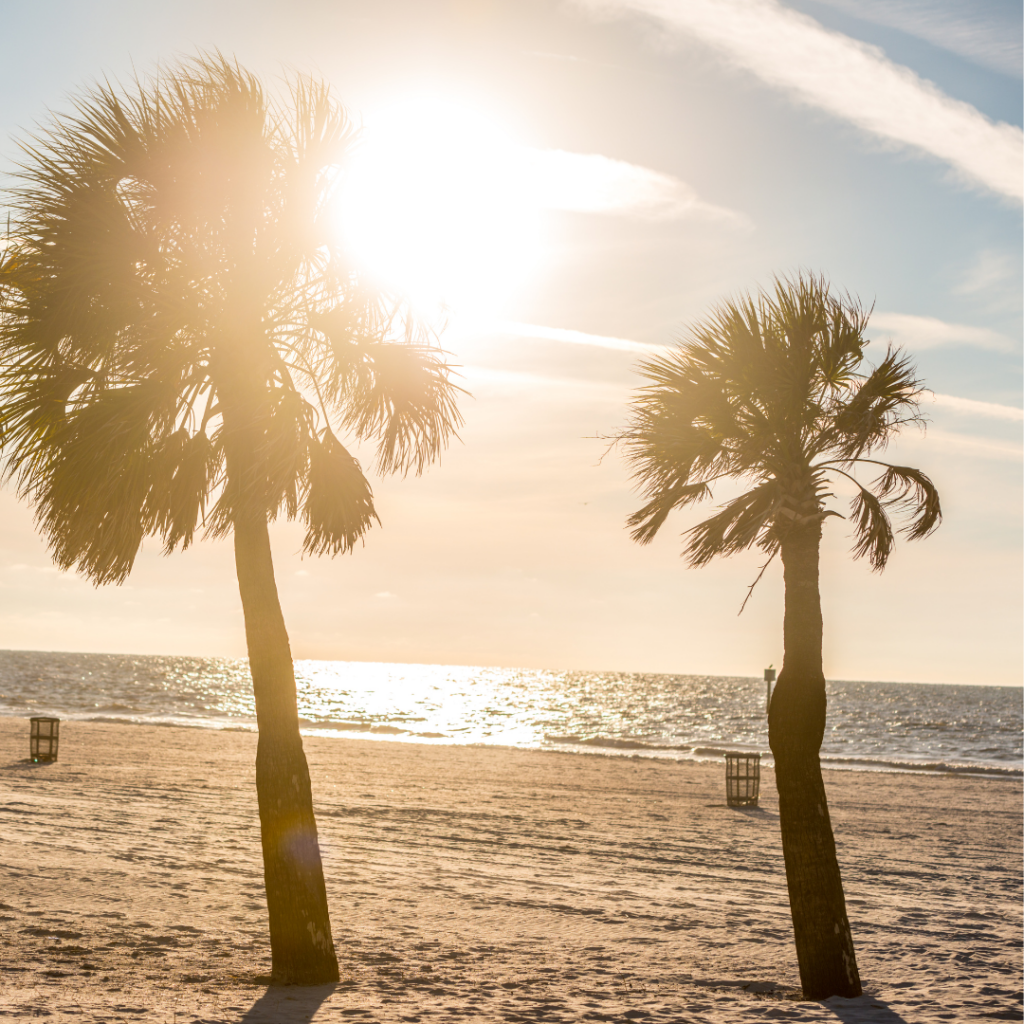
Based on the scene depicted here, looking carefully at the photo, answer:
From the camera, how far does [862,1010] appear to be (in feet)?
27.3

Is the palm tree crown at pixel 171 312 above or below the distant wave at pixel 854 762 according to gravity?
above

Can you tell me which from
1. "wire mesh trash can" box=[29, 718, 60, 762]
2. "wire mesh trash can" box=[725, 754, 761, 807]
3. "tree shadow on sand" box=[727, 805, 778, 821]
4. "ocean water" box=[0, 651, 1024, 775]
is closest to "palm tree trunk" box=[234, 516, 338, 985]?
"tree shadow on sand" box=[727, 805, 778, 821]

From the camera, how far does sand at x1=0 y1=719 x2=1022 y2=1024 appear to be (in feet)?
27.0

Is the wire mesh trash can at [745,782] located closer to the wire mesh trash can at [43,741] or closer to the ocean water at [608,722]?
the wire mesh trash can at [43,741]

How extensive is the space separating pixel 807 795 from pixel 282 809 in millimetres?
5024

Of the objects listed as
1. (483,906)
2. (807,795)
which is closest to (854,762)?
(483,906)

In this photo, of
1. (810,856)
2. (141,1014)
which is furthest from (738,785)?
(141,1014)

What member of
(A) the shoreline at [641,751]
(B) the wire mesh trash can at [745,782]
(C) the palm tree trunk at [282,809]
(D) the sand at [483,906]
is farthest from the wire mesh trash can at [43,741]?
(C) the palm tree trunk at [282,809]

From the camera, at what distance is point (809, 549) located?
A: 9.05m

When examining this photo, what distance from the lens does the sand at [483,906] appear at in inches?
324

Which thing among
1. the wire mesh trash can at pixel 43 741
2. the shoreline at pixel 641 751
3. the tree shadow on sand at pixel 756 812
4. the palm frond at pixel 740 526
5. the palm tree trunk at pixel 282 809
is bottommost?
the shoreline at pixel 641 751

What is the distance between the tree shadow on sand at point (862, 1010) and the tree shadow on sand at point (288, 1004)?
15.2ft

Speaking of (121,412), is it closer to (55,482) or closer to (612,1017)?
(55,482)

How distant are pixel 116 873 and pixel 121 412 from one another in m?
7.61
